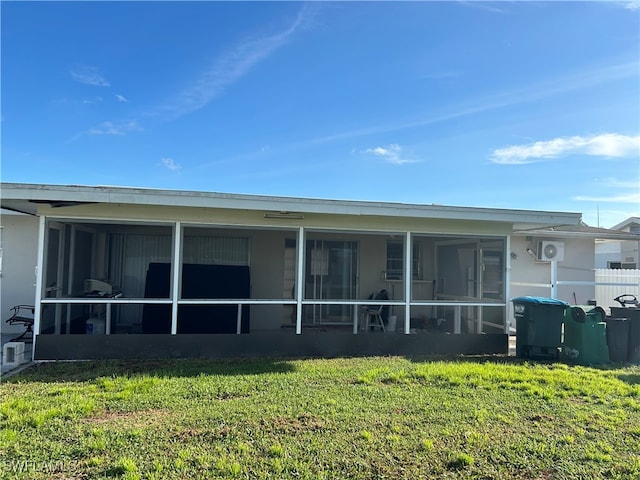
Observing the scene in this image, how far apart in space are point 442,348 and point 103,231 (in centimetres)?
759

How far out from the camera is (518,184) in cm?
1748

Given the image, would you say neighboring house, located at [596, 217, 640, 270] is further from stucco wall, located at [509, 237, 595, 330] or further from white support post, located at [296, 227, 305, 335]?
white support post, located at [296, 227, 305, 335]

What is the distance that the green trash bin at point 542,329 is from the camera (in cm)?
743

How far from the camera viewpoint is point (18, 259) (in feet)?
29.7

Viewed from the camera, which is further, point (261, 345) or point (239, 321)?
point (239, 321)

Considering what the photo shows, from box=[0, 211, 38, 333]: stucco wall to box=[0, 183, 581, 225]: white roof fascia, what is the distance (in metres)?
3.60

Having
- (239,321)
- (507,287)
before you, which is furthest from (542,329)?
(239,321)

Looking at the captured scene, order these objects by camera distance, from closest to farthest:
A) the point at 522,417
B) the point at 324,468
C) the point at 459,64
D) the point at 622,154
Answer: the point at 324,468 → the point at 522,417 → the point at 459,64 → the point at 622,154

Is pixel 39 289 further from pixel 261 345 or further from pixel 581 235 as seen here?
pixel 581 235

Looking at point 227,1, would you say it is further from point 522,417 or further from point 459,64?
point 522,417

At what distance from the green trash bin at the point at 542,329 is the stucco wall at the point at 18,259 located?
30.9 ft

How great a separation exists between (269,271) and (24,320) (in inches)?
187

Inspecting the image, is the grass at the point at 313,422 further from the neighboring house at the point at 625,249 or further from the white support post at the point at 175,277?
the neighboring house at the point at 625,249

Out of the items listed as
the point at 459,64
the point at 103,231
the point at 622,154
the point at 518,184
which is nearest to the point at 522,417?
the point at 459,64
